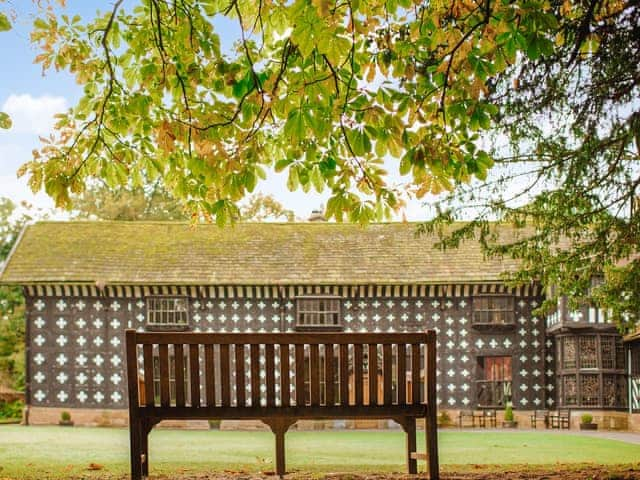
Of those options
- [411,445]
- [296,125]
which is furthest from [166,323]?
[296,125]

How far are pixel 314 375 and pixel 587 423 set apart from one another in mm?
19196

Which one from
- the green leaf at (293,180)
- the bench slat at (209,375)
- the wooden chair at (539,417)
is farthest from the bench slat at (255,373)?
the wooden chair at (539,417)

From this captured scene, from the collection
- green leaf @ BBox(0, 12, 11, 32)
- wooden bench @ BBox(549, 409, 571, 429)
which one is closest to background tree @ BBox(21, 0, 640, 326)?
green leaf @ BBox(0, 12, 11, 32)

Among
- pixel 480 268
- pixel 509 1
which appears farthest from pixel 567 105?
pixel 480 268

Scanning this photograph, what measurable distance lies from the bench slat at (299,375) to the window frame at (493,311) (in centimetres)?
1966

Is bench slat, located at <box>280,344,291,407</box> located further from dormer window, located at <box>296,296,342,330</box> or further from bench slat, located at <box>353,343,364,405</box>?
dormer window, located at <box>296,296,342,330</box>

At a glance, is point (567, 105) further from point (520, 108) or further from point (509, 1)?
point (509, 1)

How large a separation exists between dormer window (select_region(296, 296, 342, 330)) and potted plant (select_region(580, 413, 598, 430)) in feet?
24.2

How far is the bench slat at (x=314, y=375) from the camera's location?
5.56 meters

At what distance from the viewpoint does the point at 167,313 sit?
25094 mm

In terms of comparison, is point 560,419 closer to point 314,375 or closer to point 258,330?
point 258,330

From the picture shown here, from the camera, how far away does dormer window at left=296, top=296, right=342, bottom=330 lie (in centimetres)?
2500

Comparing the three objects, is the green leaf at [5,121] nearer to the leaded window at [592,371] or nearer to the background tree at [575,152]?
the background tree at [575,152]

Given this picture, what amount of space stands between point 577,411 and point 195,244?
1264cm
